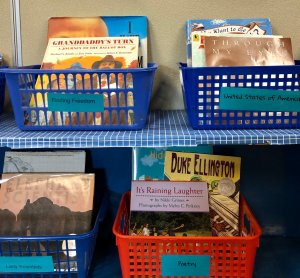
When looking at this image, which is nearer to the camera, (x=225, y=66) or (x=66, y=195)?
(x=225, y=66)

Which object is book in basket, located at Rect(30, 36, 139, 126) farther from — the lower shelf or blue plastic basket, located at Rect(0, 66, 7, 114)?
the lower shelf

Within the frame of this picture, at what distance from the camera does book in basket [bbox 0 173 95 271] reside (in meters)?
0.91

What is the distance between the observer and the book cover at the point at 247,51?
2.82ft

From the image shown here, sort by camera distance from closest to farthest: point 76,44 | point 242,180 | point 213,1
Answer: point 76,44
point 213,1
point 242,180

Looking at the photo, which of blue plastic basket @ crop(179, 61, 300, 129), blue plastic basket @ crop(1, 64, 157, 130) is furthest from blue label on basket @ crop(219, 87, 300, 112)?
blue plastic basket @ crop(1, 64, 157, 130)

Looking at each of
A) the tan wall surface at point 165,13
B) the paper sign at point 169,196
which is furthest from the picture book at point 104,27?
the paper sign at point 169,196

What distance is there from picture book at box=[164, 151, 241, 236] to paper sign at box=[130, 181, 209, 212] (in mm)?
38

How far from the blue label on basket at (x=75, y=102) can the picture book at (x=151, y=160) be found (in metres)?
0.28

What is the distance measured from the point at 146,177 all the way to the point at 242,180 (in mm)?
303

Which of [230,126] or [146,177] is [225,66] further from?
[146,177]

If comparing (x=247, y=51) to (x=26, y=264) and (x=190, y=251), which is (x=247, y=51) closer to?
(x=190, y=251)

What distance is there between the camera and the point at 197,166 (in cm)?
104

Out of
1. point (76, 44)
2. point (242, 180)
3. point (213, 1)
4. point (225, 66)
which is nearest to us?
point (225, 66)

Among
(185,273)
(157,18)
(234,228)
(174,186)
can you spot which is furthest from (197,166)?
(157,18)
